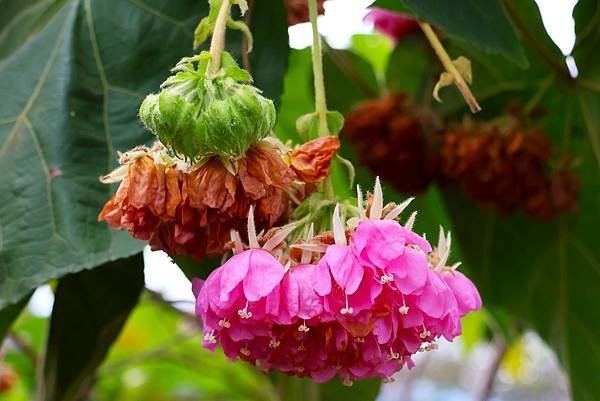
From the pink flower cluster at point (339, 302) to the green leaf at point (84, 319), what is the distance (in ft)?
0.97

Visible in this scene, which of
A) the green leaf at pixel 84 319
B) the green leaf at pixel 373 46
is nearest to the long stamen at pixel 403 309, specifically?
→ the green leaf at pixel 84 319

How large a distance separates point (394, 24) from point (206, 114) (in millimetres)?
712

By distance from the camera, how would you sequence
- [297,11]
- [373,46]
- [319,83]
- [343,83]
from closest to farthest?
[319,83] < [297,11] < [343,83] < [373,46]

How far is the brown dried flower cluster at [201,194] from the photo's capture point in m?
0.58

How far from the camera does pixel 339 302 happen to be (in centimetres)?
55

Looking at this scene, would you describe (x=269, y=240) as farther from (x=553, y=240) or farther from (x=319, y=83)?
(x=553, y=240)

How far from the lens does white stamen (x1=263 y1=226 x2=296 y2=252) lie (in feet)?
1.94

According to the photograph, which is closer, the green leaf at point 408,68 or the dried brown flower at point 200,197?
the dried brown flower at point 200,197

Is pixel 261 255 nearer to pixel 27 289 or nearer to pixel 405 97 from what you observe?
pixel 27 289

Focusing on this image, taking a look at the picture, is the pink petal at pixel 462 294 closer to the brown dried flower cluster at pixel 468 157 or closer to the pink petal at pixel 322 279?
Result: the pink petal at pixel 322 279

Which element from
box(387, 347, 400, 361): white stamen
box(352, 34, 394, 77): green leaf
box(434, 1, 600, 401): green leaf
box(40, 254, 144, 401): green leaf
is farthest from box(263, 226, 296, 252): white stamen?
box(352, 34, 394, 77): green leaf

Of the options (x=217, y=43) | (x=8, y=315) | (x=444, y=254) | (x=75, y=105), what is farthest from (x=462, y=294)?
(x=8, y=315)

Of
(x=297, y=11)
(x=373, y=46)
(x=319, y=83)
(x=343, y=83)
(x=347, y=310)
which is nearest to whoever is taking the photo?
(x=347, y=310)

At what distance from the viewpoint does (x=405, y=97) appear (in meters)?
1.10
